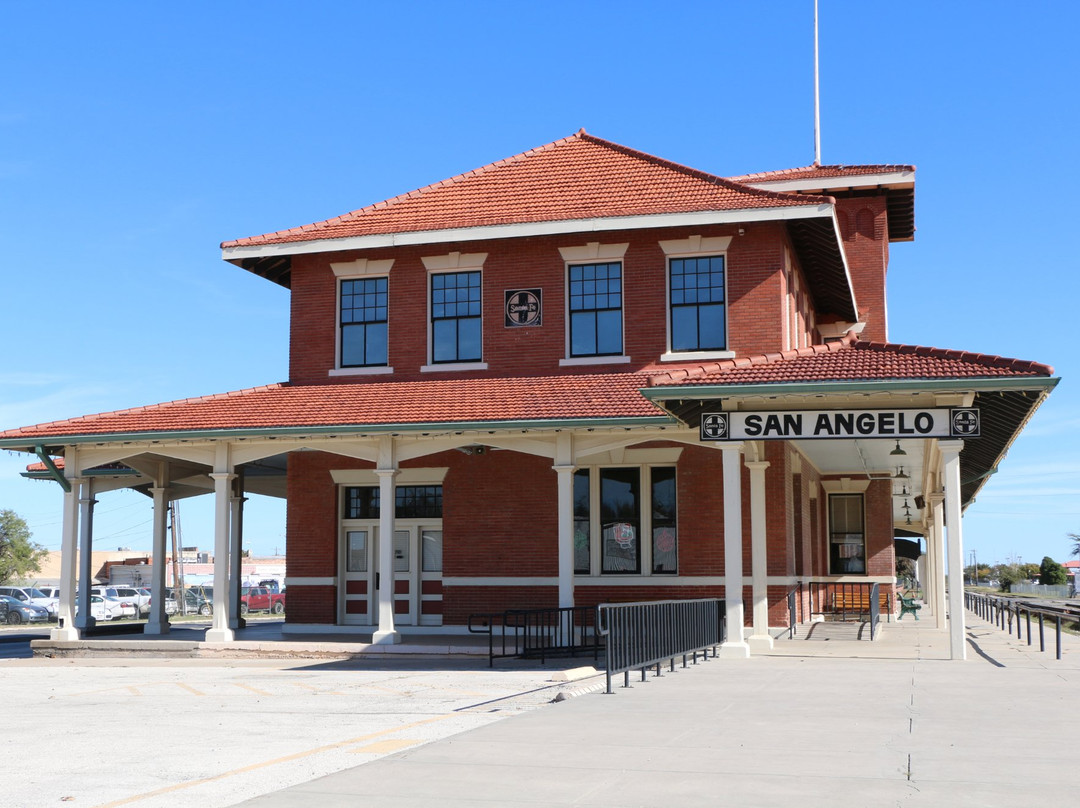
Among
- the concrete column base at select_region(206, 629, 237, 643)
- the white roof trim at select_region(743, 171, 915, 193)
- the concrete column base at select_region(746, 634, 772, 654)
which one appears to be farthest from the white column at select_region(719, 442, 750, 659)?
the white roof trim at select_region(743, 171, 915, 193)

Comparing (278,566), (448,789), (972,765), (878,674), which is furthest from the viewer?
(278,566)

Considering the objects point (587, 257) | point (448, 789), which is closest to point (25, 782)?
point (448, 789)

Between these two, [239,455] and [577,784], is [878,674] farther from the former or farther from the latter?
[239,455]

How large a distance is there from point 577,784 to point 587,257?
16.0 metres

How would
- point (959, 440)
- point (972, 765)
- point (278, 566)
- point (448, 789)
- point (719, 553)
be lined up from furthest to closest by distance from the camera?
point (278, 566) → point (719, 553) → point (959, 440) → point (972, 765) → point (448, 789)

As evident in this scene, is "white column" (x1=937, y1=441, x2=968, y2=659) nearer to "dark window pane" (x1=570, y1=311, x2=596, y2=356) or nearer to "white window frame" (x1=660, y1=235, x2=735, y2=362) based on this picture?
"white window frame" (x1=660, y1=235, x2=735, y2=362)

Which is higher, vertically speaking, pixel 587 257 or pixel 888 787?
pixel 587 257

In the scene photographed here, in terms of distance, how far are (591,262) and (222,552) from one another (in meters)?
8.58

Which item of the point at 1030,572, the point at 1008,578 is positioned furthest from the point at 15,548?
the point at 1030,572

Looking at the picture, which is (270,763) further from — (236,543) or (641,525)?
(236,543)

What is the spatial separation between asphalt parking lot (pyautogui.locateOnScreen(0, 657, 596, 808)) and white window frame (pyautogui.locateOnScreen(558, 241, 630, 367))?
6249 millimetres

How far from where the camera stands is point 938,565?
34031 millimetres

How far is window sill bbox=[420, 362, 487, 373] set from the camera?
23.5 metres

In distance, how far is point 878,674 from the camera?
1528 centimetres
